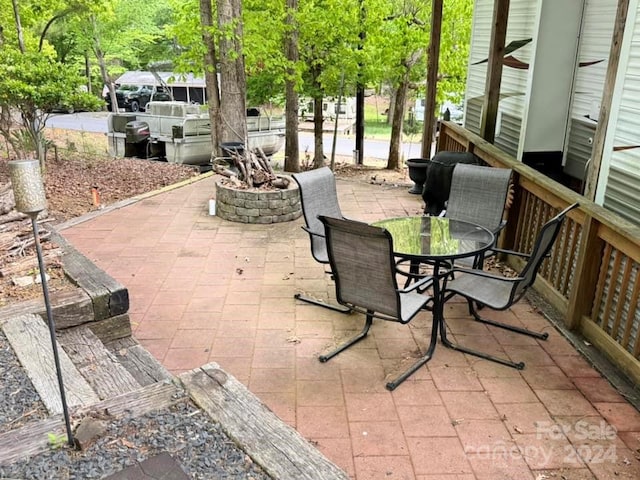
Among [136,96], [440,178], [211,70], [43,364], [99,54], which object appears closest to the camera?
[43,364]

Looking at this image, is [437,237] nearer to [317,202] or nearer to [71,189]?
[317,202]

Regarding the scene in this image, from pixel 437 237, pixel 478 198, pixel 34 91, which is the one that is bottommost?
pixel 437 237

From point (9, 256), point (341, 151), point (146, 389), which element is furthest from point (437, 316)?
point (341, 151)

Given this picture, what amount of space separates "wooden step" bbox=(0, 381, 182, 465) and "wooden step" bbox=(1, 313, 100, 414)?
0.11 meters

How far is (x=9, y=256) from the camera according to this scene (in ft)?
12.0

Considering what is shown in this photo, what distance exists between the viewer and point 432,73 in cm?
687

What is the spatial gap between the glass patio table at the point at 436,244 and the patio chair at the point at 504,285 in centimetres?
9

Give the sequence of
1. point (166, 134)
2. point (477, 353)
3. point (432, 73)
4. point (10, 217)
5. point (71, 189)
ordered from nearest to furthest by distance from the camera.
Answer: point (477, 353) < point (10, 217) < point (432, 73) < point (71, 189) < point (166, 134)

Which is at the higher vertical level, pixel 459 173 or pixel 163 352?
pixel 459 173

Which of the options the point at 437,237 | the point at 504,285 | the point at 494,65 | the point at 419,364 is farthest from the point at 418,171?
the point at 419,364

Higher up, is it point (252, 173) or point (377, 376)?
point (252, 173)

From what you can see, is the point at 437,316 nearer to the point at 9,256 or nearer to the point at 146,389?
the point at 146,389

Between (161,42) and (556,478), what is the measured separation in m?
24.9

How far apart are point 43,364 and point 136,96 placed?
82.1ft
